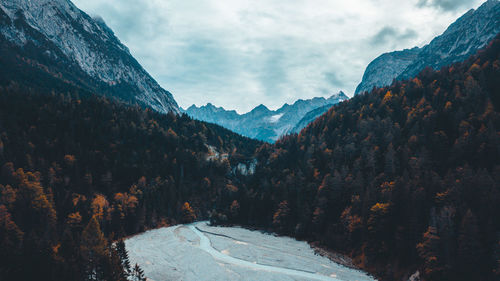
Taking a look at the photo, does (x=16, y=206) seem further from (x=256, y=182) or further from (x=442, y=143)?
(x=442, y=143)

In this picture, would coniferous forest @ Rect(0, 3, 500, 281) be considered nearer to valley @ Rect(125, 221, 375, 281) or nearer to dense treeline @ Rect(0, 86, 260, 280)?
dense treeline @ Rect(0, 86, 260, 280)

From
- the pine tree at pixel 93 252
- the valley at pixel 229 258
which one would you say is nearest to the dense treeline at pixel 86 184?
the pine tree at pixel 93 252

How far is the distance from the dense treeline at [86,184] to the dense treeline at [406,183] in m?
37.7

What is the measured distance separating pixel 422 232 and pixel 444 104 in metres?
80.4

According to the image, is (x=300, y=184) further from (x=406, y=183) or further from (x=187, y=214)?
(x=187, y=214)

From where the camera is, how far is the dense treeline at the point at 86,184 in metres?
53.2

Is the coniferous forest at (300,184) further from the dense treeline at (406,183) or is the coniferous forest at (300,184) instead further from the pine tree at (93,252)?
the dense treeline at (406,183)

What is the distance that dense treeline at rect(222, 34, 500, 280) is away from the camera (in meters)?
55.4

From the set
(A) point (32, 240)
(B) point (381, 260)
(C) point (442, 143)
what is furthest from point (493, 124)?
(A) point (32, 240)

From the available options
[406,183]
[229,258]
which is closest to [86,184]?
[229,258]

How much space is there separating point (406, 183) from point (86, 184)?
12800cm

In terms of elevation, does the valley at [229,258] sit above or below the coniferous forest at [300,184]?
below

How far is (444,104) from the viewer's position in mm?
118562


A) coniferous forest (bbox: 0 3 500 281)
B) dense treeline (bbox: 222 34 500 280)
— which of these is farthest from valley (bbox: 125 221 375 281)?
dense treeline (bbox: 222 34 500 280)
